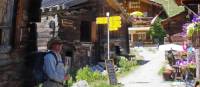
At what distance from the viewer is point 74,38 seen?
22594 mm

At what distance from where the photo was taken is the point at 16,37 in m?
7.43

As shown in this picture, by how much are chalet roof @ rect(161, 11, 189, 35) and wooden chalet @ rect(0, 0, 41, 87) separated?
26.2m

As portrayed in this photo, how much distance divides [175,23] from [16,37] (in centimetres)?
2841

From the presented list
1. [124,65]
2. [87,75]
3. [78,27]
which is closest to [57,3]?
[78,27]

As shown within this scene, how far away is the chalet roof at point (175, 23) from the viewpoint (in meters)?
34.0

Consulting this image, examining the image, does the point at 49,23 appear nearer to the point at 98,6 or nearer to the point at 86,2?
the point at 86,2

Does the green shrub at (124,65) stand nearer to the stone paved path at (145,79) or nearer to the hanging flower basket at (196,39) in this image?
Result: the stone paved path at (145,79)

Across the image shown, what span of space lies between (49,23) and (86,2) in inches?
158

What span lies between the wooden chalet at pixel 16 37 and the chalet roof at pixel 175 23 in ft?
86.0

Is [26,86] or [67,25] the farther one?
[67,25]

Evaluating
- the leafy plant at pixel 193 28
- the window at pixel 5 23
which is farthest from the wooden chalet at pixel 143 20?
the window at pixel 5 23

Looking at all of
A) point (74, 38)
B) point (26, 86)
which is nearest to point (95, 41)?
point (74, 38)

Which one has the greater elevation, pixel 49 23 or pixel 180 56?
pixel 49 23

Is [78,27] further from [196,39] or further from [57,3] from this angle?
[196,39]
